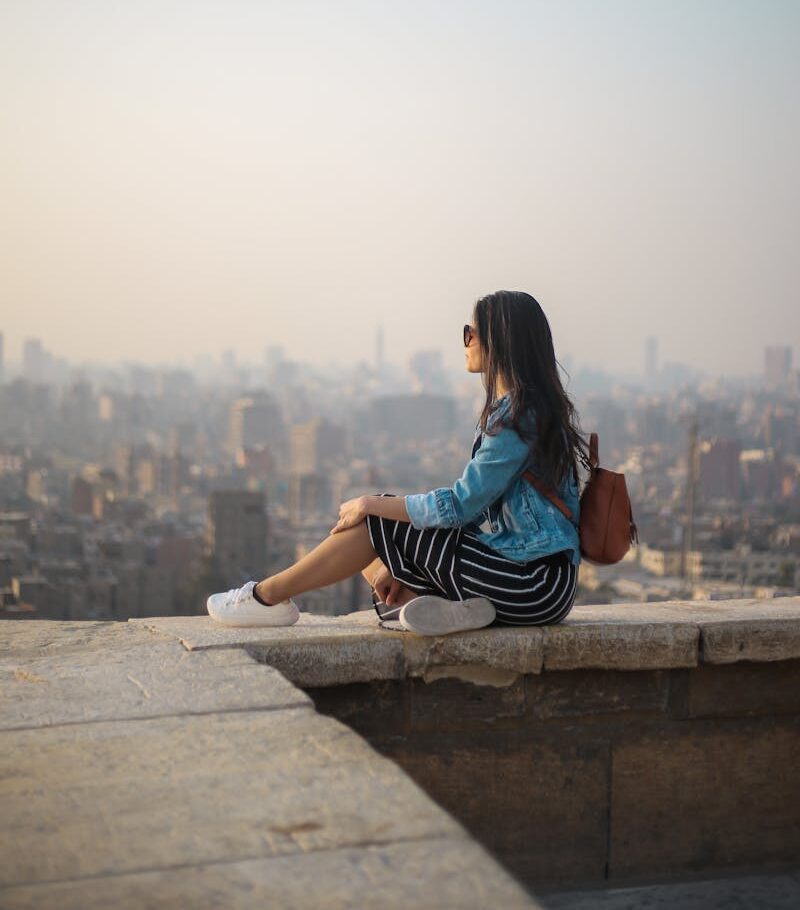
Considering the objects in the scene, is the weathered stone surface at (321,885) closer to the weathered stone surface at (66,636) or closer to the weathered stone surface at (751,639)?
the weathered stone surface at (66,636)

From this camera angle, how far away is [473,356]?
3.07 metres

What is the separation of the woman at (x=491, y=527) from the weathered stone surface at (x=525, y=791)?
0.88 feet

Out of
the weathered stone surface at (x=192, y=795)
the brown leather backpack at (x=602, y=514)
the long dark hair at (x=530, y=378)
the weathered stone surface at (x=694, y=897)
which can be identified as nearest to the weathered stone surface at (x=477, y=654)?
the brown leather backpack at (x=602, y=514)

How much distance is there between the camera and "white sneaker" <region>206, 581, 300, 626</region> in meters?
2.96

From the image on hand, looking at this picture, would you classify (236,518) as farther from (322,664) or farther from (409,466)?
(322,664)

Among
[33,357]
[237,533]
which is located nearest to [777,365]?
[237,533]

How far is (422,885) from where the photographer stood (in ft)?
4.83

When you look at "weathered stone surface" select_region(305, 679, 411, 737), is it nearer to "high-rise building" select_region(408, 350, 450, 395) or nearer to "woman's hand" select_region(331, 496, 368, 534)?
"woman's hand" select_region(331, 496, 368, 534)

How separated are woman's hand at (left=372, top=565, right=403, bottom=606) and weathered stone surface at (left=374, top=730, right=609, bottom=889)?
381 millimetres

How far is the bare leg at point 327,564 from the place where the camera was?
9.78ft

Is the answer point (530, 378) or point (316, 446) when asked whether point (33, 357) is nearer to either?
point (316, 446)

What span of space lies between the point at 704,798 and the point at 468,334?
48.5 inches

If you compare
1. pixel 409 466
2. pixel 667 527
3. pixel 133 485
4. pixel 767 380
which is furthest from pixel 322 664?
pixel 767 380

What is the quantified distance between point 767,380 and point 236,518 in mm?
47204
